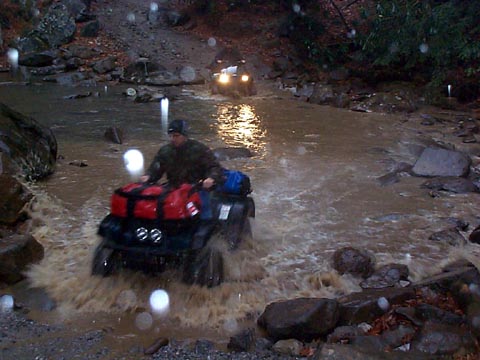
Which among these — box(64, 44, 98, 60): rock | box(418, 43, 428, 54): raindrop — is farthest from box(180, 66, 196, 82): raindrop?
box(418, 43, 428, 54): raindrop

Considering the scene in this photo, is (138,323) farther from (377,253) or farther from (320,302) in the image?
(377,253)

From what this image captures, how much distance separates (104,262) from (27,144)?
4937mm

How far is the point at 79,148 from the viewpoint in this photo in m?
11.5

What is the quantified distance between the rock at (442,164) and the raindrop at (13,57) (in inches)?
778

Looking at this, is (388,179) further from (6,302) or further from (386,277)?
(6,302)

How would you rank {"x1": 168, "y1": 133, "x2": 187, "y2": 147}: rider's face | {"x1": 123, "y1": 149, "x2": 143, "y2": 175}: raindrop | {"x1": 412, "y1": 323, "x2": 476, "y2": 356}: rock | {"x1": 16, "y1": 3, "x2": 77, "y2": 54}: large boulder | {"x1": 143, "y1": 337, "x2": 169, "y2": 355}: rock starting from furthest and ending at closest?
{"x1": 16, "y1": 3, "x2": 77, "y2": 54}: large boulder
{"x1": 123, "y1": 149, "x2": 143, "y2": 175}: raindrop
{"x1": 168, "y1": 133, "x2": 187, "y2": 147}: rider's face
{"x1": 143, "y1": 337, "x2": 169, "y2": 355}: rock
{"x1": 412, "y1": 323, "x2": 476, "y2": 356}: rock

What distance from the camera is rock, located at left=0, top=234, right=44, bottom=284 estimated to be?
5.40 meters

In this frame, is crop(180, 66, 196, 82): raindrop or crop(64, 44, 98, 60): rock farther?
crop(64, 44, 98, 60): rock

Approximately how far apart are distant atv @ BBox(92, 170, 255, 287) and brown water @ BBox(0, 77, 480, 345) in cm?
18

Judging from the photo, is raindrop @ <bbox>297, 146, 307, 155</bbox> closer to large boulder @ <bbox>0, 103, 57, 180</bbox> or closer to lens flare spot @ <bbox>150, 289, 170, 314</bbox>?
large boulder @ <bbox>0, 103, 57, 180</bbox>

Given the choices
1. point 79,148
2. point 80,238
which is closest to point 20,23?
point 79,148

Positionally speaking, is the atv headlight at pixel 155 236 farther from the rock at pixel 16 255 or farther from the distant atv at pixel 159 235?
the rock at pixel 16 255

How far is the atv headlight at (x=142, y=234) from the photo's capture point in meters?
4.90

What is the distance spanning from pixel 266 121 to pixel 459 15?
6.50 meters
